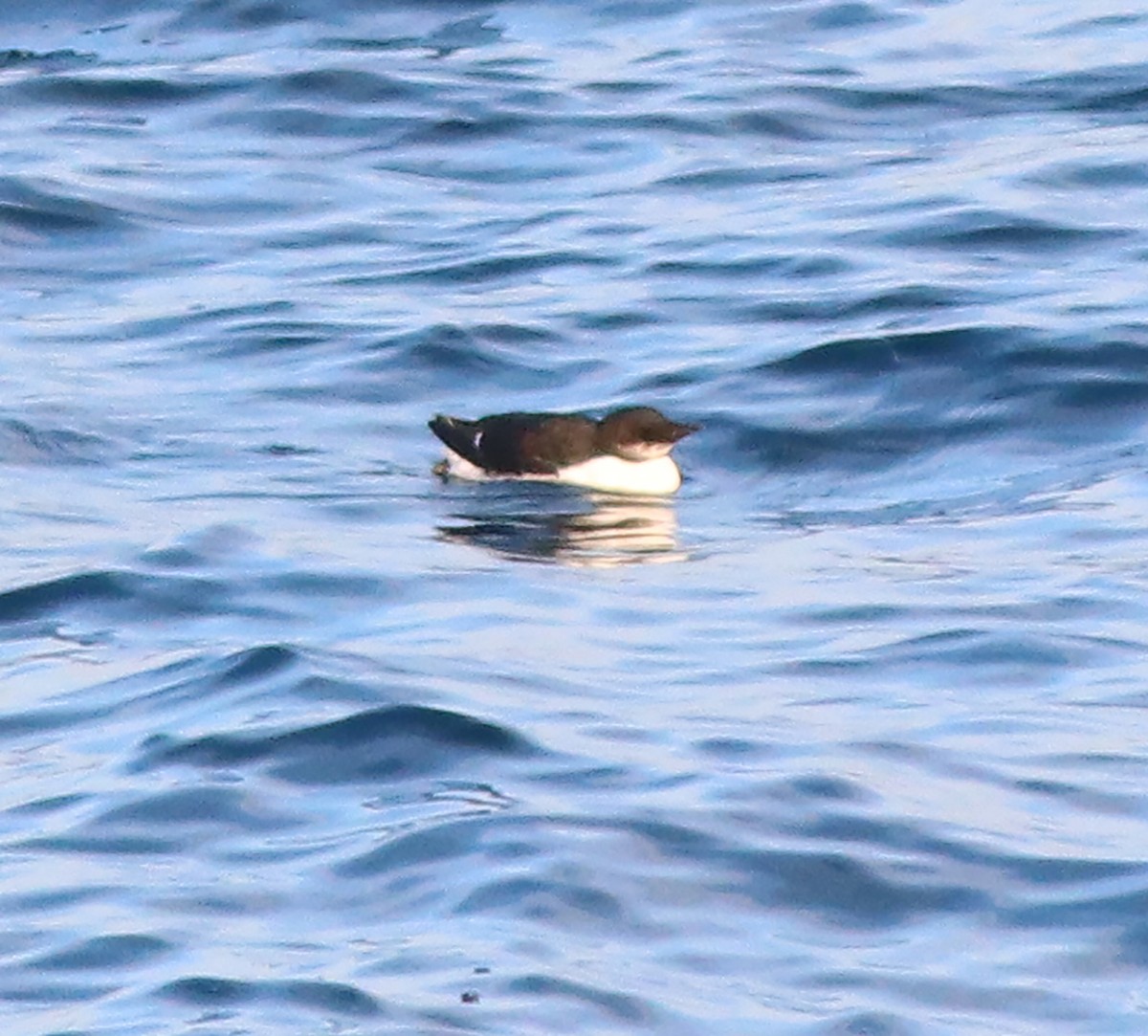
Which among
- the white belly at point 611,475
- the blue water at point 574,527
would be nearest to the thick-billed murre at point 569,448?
the white belly at point 611,475

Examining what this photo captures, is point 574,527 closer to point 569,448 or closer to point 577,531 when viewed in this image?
point 577,531

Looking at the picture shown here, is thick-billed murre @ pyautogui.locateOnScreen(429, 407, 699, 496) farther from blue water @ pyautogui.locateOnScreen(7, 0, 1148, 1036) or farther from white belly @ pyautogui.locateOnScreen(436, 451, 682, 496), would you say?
blue water @ pyautogui.locateOnScreen(7, 0, 1148, 1036)

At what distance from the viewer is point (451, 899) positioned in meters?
7.19

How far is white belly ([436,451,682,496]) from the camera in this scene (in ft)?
37.9

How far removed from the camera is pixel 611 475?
11.5m

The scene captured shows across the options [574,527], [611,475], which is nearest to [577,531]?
[574,527]

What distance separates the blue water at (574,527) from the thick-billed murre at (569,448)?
0.13 metres

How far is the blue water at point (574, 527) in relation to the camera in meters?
7.06

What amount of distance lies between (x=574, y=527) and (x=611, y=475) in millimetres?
250

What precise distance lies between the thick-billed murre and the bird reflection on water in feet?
0.26

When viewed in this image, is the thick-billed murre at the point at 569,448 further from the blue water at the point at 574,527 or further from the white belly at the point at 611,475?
the blue water at the point at 574,527

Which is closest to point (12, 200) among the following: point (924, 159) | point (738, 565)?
point (924, 159)

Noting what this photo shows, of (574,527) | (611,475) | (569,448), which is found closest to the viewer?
(611,475)

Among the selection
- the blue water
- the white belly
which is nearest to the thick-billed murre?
the white belly
